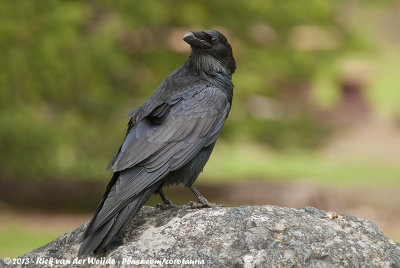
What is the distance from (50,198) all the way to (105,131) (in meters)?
2.07

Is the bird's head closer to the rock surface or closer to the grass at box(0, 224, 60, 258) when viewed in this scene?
the rock surface

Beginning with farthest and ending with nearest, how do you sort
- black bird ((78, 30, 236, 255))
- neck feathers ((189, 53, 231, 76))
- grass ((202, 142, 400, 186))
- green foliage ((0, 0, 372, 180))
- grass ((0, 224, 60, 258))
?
grass ((202, 142, 400, 186)), green foliage ((0, 0, 372, 180)), grass ((0, 224, 60, 258)), neck feathers ((189, 53, 231, 76)), black bird ((78, 30, 236, 255))

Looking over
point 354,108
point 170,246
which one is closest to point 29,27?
point 170,246

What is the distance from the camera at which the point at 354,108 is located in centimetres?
2639

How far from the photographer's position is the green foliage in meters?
11.0

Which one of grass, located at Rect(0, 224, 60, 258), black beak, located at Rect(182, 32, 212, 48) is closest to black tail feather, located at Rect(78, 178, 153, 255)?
black beak, located at Rect(182, 32, 212, 48)

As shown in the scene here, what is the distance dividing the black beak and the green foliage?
6100 millimetres

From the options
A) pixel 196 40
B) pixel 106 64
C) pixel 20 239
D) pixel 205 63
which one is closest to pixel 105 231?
pixel 205 63

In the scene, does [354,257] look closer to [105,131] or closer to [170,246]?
[170,246]

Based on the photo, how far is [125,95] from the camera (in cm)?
1301

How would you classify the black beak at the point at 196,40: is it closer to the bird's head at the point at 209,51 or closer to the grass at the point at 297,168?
the bird's head at the point at 209,51

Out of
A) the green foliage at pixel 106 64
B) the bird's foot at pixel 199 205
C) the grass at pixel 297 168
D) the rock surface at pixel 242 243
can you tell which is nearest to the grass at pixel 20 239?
the green foliage at pixel 106 64

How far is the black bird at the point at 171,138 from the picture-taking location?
4.16m

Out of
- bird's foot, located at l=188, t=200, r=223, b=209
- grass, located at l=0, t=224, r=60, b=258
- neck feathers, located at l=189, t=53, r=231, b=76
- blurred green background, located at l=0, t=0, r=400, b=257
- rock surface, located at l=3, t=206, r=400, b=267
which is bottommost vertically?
rock surface, located at l=3, t=206, r=400, b=267
